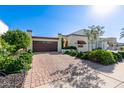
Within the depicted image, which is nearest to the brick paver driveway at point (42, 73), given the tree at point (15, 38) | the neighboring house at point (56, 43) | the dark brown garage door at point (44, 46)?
the tree at point (15, 38)

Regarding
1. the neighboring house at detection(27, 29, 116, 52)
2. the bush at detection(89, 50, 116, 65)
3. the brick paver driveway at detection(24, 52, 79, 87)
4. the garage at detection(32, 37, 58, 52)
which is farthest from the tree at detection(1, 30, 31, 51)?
the bush at detection(89, 50, 116, 65)

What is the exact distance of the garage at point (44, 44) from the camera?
2231 cm

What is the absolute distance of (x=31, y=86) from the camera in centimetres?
499

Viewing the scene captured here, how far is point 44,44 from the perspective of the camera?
23078mm

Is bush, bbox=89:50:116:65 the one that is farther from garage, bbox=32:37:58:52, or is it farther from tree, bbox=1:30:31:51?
garage, bbox=32:37:58:52

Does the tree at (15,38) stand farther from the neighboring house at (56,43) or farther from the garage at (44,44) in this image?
the garage at (44,44)

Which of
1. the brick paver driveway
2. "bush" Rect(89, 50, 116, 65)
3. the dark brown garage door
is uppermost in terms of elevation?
the dark brown garage door

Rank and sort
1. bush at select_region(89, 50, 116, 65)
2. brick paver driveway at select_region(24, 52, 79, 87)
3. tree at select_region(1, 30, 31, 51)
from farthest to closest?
tree at select_region(1, 30, 31, 51)
bush at select_region(89, 50, 116, 65)
brick paver driveway at select_region(24, 52, 79, 87)

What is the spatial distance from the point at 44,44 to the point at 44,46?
421mm

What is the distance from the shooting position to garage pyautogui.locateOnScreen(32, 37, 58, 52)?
22.3m

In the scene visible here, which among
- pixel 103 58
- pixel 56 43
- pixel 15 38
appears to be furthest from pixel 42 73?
pixel 56 43

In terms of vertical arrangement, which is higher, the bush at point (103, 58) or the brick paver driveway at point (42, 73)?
the bush at point (103, 58)
